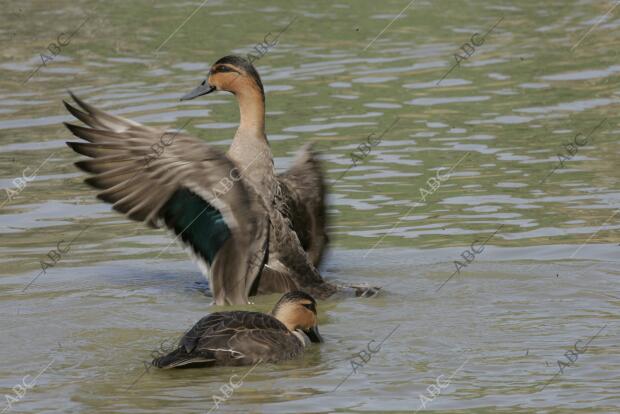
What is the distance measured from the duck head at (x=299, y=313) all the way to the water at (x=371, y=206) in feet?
0.46

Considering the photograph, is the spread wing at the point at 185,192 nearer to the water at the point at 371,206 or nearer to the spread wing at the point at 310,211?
the water at the point at 371,206

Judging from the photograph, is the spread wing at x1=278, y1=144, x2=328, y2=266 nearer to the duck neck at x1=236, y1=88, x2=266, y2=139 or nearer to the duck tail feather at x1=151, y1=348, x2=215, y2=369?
the duck neck at x1=236, y1=88, x2=266, y2=139

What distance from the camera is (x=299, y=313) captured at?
32.1 ft

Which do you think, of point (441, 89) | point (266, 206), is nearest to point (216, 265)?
point (266, 206)

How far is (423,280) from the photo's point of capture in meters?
11.3

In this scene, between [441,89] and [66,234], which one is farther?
[441,89]

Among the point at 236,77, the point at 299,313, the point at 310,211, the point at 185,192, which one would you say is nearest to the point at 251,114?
the point at 236,77

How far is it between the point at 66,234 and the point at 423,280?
10.9 ft

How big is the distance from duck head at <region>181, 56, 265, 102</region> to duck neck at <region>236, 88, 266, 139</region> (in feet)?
0.06

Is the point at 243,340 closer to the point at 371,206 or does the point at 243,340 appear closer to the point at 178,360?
the point at 178,360

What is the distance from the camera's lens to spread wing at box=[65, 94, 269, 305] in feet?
33.4

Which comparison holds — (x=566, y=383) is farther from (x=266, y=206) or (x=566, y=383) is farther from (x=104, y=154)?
(x=104, y=154)

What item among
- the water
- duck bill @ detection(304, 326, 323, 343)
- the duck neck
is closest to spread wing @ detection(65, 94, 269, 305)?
the water

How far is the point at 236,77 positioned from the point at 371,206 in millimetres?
2363
